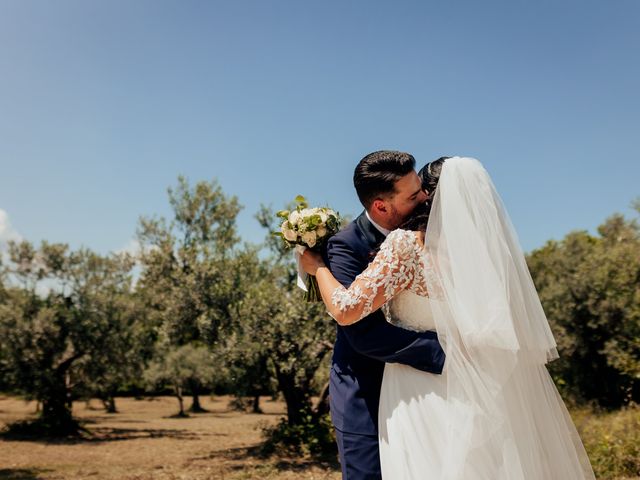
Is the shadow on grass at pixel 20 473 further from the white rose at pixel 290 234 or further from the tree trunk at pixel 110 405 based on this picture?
the tree trunk at pixel 110 405

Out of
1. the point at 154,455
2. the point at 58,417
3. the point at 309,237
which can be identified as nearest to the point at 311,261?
the point at 309,237

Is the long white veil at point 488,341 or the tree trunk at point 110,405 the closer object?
the long white veil at point 488,341

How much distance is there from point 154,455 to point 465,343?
49.4 ft

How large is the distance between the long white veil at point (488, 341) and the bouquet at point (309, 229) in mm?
693

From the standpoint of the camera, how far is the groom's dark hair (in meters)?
2.72

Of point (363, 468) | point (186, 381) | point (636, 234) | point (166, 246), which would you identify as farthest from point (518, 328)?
point (186, 381)

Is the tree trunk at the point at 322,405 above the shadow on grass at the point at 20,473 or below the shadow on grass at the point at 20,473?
above

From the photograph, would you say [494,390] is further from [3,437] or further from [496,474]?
[3,437]

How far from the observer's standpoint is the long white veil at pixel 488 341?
101 inches

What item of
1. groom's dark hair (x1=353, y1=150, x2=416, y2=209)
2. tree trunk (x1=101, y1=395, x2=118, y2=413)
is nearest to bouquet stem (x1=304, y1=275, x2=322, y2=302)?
groom's dark hair (x1=353, y1=150, x2=416, y2=209)

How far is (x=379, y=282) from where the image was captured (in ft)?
8.46

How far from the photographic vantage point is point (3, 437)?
19.4 meters

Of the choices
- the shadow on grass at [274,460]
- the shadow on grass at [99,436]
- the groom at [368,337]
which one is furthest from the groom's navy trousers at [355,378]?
the shadow on grass at [99,436]

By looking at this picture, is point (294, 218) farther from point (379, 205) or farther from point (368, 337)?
point (368, 337)
